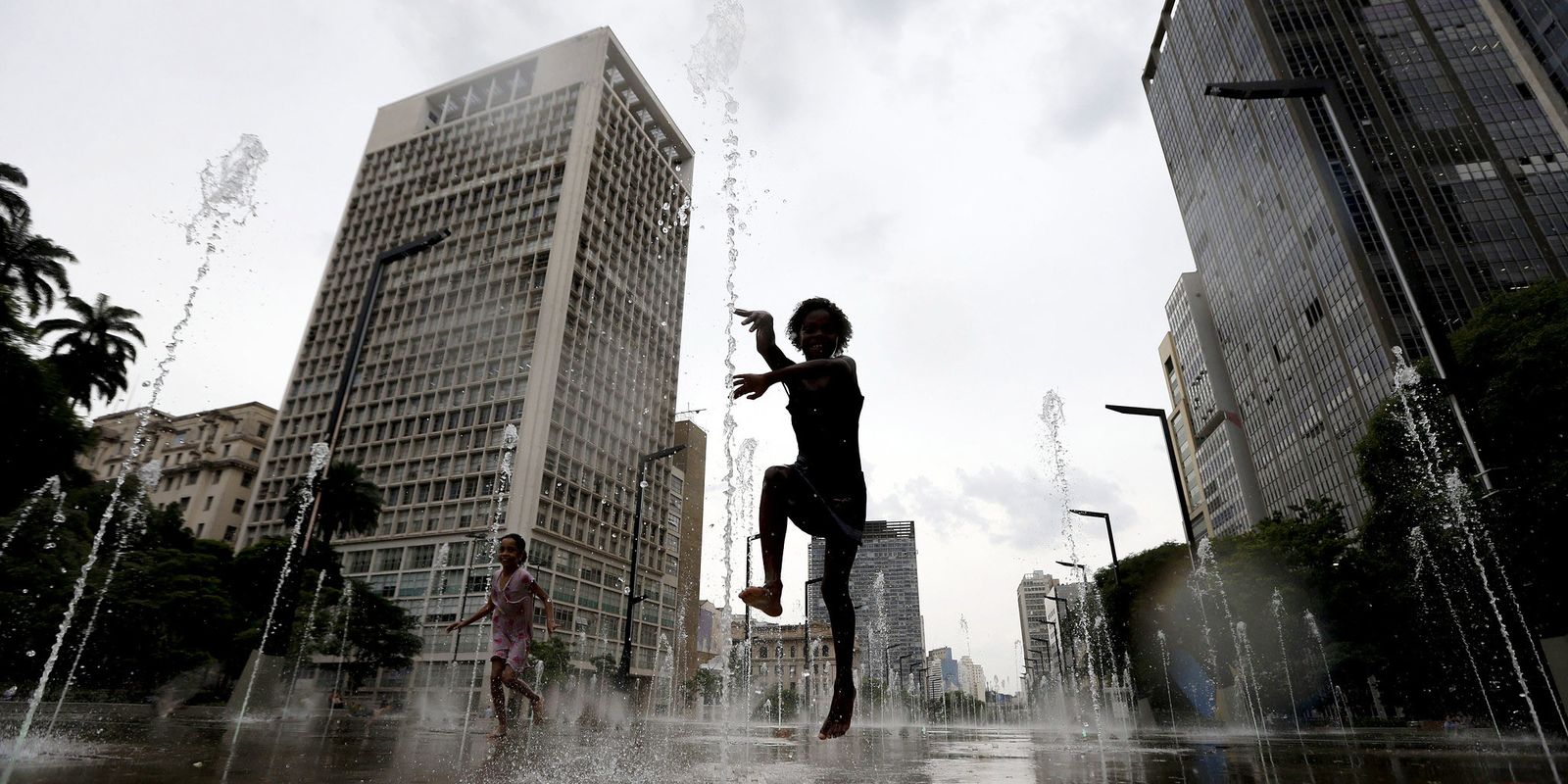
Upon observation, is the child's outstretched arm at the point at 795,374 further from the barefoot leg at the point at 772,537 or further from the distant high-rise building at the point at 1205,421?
the distant high-rise building at the point at 1205,421

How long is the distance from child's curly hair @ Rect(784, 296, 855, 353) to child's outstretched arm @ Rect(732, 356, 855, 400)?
394 millimetres

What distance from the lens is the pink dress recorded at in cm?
719

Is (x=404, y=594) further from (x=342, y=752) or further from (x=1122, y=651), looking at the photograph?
(x=342, y=752)

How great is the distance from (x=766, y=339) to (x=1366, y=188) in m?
10.7

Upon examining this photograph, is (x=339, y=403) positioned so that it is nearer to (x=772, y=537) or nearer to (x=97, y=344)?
(x=772, y=537)

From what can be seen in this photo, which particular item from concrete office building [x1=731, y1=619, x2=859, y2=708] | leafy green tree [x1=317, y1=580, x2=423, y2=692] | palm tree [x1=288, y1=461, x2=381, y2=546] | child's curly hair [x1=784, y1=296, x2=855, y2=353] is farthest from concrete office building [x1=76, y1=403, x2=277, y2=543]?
child's curly hair [x1=784, y1=296, x2=855, y2=353]

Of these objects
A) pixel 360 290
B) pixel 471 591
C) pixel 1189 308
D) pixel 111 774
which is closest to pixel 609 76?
pixel 360 290

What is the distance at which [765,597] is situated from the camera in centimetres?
323

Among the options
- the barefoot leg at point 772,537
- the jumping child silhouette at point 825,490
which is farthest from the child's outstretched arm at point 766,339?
the barefoot leg at point 772,537

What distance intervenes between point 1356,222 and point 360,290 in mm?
95895

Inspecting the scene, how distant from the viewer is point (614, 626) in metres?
67.4

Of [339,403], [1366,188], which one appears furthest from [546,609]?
[1366,188]

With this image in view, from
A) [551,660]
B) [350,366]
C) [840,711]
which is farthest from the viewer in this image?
[551,660]

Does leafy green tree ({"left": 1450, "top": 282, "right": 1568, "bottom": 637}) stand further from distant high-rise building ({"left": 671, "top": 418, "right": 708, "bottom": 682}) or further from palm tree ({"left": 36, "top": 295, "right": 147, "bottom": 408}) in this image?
distant high-rise building ({"left": 671, "top": 418, "right": 708, "bottom": 682})
